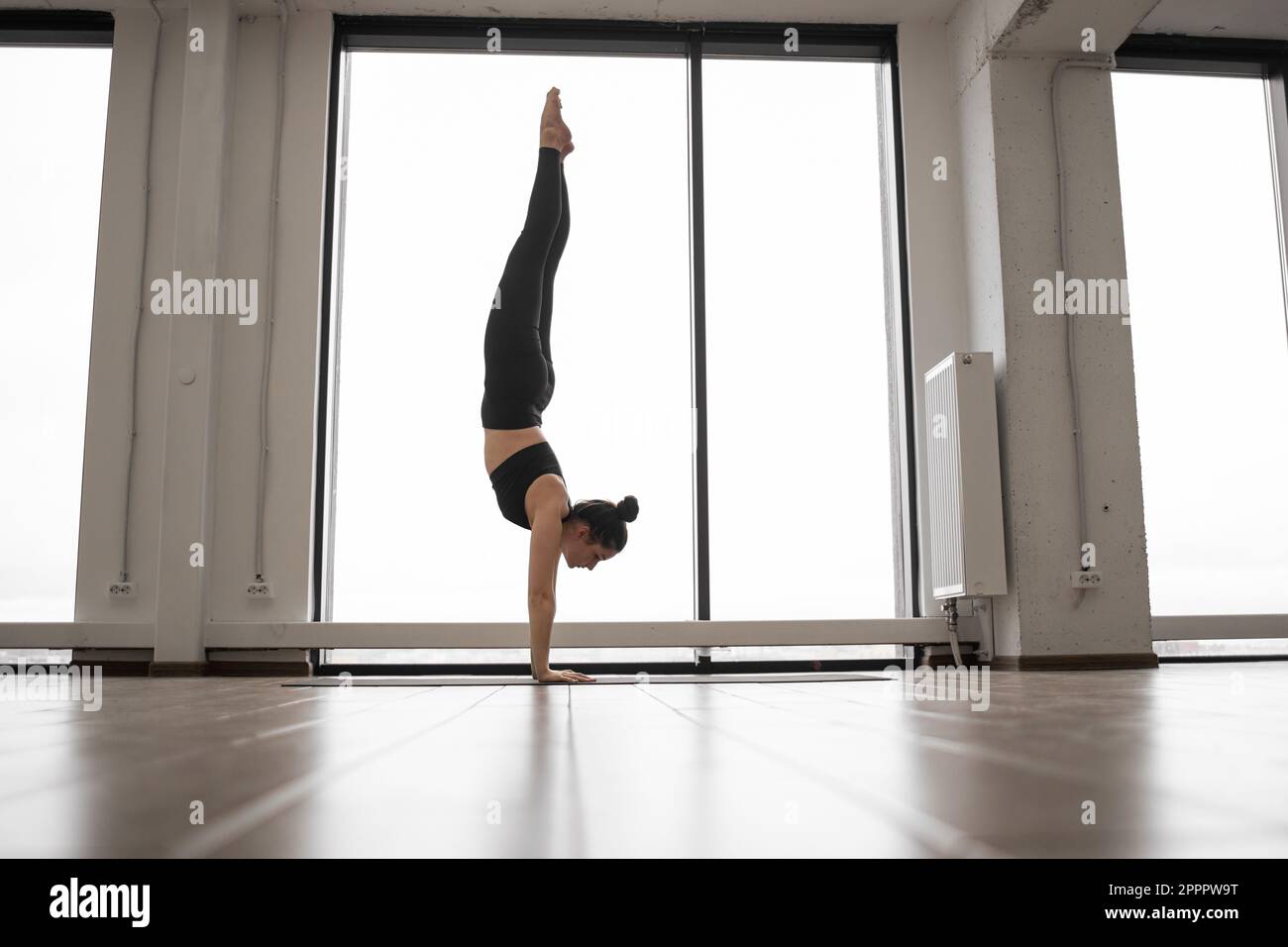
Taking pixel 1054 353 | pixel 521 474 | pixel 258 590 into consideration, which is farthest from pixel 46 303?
pixel 1054 353

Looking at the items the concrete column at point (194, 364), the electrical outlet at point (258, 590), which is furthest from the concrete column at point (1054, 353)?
the concrete column at point (194, 364)

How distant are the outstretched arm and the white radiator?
5.94 ft

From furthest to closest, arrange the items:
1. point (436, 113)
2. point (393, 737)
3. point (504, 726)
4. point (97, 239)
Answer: point (436, 113)
point (97, 239)
point (504, 726)
point (393, 737)

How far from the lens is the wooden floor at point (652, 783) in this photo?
0.59m

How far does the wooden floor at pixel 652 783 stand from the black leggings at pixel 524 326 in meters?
1.90

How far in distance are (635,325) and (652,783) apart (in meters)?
4.26

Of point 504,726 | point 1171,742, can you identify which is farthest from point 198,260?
point 1171,742

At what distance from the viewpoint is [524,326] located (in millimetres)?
3586

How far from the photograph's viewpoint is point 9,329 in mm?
4891

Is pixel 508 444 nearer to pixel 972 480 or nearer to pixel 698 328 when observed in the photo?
pixel 698 328

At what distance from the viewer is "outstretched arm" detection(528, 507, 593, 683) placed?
126 inches

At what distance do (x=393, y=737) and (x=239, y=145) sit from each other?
430 centimetres

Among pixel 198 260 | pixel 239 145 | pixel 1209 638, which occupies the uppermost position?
pixel 239 145
